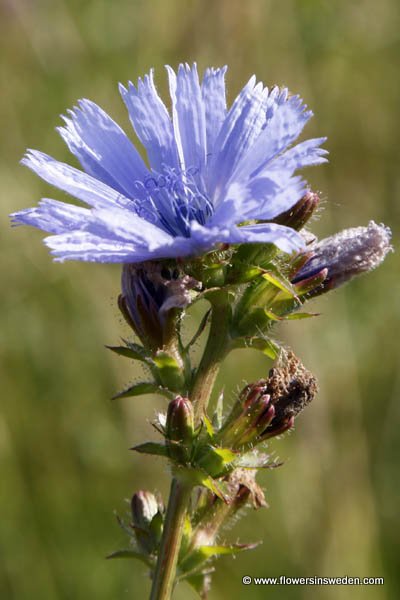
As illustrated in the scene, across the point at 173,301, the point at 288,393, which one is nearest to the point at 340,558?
the point at 288,393

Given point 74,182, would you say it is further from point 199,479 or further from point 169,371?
point 199,479

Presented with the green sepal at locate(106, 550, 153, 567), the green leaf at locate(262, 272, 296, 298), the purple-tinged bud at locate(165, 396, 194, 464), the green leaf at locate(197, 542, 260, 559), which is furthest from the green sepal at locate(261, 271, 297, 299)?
the green sepal at locate(106, 550, 153, 567)

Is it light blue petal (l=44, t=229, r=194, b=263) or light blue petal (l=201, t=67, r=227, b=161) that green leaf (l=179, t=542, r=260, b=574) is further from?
light blue petal (l=201, t=67, r=227, b=161)

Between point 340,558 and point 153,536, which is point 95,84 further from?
point 153,536

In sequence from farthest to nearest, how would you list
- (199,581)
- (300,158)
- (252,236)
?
(199,581) → (300,158) → (252,236)

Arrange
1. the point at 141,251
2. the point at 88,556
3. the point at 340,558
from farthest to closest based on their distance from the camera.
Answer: the point at 88,556 < the point at 340,558 < the point at 141,251

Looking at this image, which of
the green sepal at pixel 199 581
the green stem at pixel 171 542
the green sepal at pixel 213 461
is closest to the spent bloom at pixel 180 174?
the green sepal at pixel 213 461

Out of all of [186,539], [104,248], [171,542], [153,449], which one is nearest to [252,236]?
[104,248]
